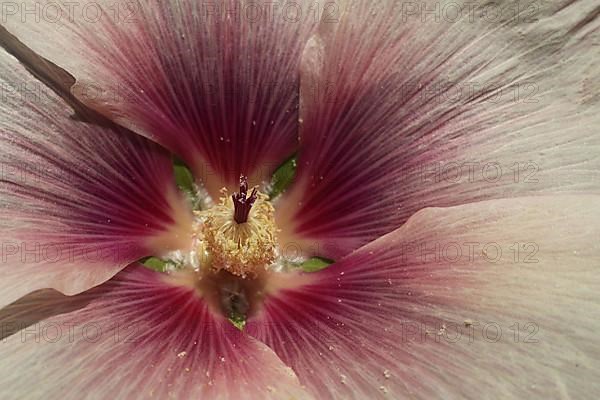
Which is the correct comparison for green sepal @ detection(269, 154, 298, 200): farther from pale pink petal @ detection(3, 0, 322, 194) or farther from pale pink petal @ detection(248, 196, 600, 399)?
pale pink petal @ detection(248, 196, 600, 399)

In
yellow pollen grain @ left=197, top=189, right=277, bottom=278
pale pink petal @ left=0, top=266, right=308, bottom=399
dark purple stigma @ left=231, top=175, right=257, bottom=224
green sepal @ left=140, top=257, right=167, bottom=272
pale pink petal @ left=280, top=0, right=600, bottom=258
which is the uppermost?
pale pink petal @ left=280, top=0, right=600, bottom=258

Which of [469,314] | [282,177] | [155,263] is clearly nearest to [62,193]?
[155,263]

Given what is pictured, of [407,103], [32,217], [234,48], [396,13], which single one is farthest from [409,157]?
[32,217]

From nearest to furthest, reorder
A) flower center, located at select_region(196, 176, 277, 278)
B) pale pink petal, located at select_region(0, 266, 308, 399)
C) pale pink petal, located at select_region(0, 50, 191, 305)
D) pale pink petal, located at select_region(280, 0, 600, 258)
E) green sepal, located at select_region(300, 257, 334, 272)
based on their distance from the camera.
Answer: pale pink petal, located at select_region(0, 266, 308, 399)
pale pink petal, located at select_region(0, 50, 191, 305)
pale pink petal, located at select_region(280, 0, 600, 258)
flower center, located at select_region(196, 176, 277, 278)
green sepal, located at select_region(300, 257, 334, 272)

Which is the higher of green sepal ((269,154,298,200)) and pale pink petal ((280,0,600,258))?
pale pink petal ((280,0,600,258))

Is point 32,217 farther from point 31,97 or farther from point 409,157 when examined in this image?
point 409,157

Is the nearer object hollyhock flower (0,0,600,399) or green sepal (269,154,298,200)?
hollyhock flower (0,0,600,399)

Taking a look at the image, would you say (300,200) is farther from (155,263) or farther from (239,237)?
(155,263)

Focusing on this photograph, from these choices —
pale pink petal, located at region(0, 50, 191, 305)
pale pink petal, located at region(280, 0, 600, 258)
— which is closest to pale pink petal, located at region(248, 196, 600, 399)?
pale pink petal, located at region(280, 0, 600, 258)

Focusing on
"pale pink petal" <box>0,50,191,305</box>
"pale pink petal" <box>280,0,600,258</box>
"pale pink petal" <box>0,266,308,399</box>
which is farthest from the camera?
"pale pink petal" <box>280,0,600,258</box>
